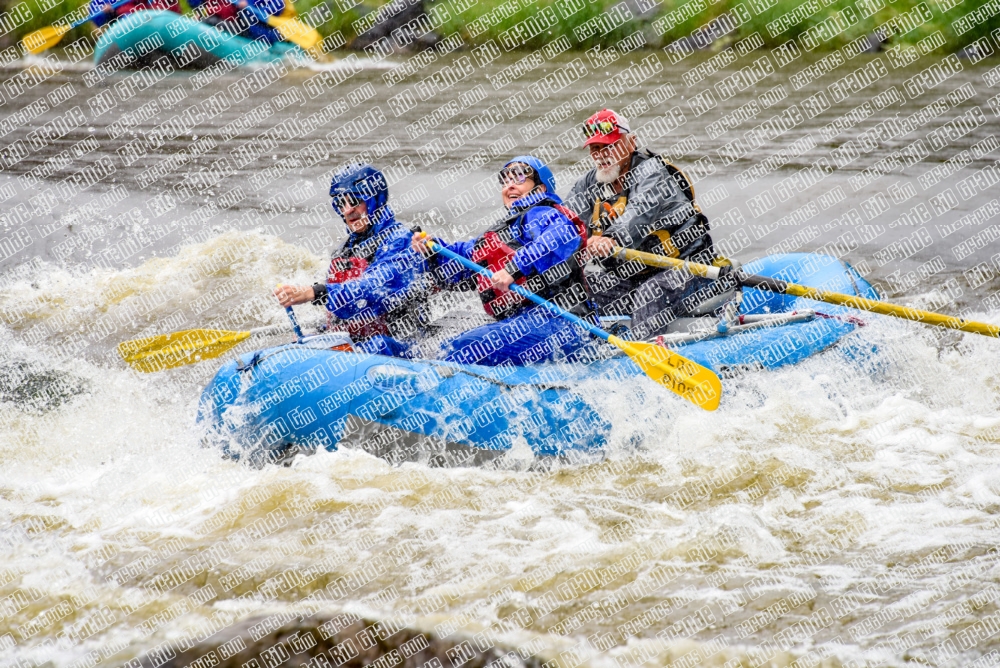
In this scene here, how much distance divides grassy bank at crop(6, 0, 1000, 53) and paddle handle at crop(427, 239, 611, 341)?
1007cm

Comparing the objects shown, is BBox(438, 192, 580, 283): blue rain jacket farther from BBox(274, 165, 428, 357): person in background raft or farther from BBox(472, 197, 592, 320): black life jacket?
BBox(274, 165, 428, 357): person in background raft

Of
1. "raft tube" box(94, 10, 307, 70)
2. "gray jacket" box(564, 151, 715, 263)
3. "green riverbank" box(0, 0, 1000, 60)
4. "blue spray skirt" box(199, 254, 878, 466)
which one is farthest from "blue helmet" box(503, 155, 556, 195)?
"raft tube" box(94, 10, 307, 70)

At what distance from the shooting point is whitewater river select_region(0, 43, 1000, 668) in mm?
4449

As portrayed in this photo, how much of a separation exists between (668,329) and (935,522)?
181 centimetres

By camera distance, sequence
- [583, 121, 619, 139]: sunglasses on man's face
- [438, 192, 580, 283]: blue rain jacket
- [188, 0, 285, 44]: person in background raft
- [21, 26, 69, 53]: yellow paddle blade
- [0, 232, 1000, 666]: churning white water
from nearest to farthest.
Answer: [0, 232, 1000, 666]: churning white water < [438, 192, 580, 283]: blue rain jacket < [583, 121, 619, 139]: sunglasses on man's face < [21, 26, 69, 53]: yellow paddle blade < [188, 0, 285, 44]: person in background raft

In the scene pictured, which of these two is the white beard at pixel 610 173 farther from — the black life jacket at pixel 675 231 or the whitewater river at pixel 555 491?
the whitewater river at pixel 555 491

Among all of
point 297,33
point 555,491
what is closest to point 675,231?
point 555,491

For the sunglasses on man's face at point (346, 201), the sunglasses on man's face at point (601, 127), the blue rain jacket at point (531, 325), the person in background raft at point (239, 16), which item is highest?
the person in background raft at point (239, 16)

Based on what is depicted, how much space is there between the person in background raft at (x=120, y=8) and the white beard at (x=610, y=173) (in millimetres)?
10864

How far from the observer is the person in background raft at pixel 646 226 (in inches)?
243

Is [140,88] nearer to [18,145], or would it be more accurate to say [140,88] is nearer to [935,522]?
→ [18,145]

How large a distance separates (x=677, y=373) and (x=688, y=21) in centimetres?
1100

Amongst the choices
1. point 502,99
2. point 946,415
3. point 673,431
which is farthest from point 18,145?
point 946,415

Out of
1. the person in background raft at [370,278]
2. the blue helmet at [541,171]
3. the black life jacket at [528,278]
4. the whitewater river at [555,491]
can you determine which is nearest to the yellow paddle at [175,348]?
the whitewater river at [555,491]
